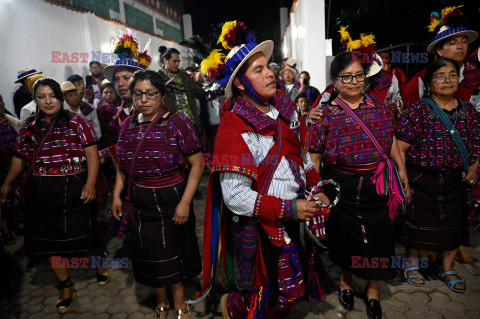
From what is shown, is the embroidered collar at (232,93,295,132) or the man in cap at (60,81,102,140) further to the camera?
the man in cap at (60,81,102,140)

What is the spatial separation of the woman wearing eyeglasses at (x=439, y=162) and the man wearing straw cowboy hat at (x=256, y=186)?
4.30 feet

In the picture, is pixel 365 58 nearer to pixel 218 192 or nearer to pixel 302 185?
pixel 302 185

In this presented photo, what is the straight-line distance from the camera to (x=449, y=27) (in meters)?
3.75

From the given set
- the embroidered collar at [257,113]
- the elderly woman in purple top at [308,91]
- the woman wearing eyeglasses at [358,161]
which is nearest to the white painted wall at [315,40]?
the elderly woman in purple top at [308,91]

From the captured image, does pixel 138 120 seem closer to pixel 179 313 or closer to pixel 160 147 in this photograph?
pixel 160 147

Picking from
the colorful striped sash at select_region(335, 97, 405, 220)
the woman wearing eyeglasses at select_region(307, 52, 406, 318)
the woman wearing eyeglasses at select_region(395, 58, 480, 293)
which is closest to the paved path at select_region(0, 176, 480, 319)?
the woman wearing eyeglasses at select_region(395, 58, 480, 293)

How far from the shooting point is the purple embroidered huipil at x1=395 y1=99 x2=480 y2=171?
9.40 feet

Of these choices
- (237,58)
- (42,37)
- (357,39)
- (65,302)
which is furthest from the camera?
(42,37)

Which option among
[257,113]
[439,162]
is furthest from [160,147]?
[439,162]

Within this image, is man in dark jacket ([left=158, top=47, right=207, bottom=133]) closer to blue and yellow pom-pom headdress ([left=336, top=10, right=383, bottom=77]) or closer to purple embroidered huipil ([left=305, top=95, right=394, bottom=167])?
blue and yellow pom-pom headdress ([left=336, top=10, right=383, bottom=77])

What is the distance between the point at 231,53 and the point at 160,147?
0.96 m

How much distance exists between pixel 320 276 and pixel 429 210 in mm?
1338

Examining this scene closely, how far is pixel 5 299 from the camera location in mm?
3439

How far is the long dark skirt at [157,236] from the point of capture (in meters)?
2.67
